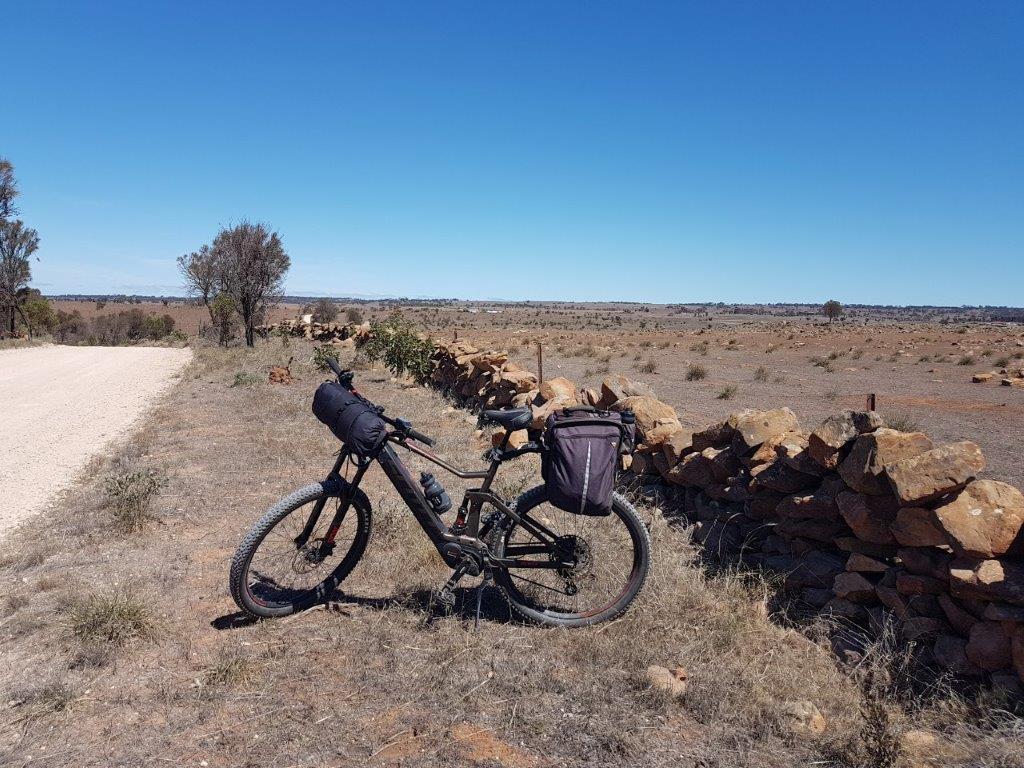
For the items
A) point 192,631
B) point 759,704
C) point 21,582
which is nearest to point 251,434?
point 21,582

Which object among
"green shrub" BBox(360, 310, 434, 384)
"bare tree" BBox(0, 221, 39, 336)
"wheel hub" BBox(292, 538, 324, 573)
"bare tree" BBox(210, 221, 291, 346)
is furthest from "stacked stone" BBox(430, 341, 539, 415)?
"bare tree" BBox(0, 221, 39, 336)

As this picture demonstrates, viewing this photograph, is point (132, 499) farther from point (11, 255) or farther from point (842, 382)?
point (11, 255)

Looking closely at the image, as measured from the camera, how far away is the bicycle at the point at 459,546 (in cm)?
366

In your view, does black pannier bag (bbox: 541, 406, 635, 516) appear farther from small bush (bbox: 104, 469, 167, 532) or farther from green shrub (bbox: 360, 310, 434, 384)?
green shrub (bbox: 360, 310, 434, 384)

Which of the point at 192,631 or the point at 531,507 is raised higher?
the point at 531,507

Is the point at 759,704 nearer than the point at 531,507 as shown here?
Yes

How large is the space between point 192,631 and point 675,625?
8.80 ft

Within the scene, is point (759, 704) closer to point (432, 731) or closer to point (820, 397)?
point (432, 731)

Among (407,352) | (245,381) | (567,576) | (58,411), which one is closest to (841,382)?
(407,352)

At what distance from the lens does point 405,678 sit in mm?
3230

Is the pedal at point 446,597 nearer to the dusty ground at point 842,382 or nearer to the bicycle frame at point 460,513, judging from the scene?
the bicycle frame at point 460,513

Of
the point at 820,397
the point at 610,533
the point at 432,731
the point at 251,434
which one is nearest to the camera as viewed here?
the point at 432,731

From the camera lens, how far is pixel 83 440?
29.9ft

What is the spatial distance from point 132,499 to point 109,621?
208 cm
